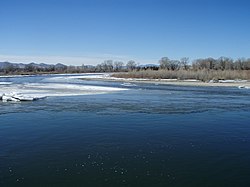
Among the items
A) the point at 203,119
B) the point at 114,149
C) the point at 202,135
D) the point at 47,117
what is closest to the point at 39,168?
the point at 114,149

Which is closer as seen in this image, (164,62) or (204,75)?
(204,75)

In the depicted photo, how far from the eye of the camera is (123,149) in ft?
37.2

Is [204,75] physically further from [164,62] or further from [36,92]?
[164,62]

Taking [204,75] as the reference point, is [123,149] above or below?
below

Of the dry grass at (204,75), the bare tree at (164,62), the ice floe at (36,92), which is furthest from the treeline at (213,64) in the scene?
the ice floe at (36,92)

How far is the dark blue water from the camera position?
8594 mm

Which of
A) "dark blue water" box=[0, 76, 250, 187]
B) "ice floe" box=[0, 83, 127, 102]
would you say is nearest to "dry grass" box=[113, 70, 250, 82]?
"ice floe" box=[0, 83, 127, 102]

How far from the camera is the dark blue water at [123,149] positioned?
8594 millimetres

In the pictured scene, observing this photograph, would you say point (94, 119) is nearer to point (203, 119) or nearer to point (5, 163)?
point (203, 119)

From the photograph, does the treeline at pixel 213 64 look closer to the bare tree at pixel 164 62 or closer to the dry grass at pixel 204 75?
the bare tree at pixel 164 62

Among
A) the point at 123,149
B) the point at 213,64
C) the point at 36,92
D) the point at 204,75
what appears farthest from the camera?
the point at 213,64

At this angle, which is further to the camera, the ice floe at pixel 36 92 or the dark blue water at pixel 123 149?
the ice floe at pixel 36 92

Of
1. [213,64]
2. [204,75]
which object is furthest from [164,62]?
[204,75]

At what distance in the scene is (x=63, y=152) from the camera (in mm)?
10938
